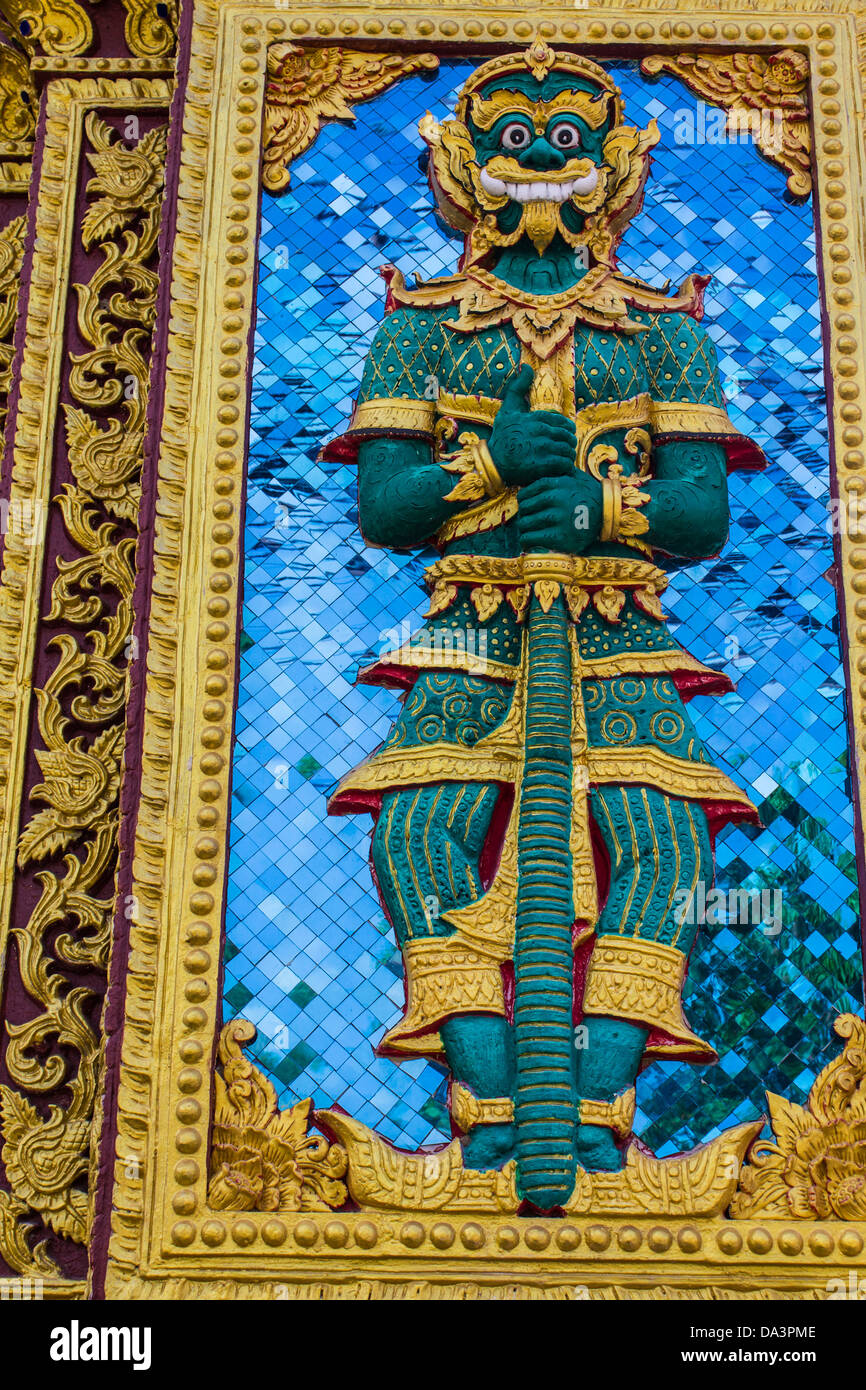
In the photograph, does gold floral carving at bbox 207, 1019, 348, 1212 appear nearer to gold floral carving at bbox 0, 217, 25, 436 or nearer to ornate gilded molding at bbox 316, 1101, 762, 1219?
ornate gilded molding at bbox 316, 1101, 762, 1219

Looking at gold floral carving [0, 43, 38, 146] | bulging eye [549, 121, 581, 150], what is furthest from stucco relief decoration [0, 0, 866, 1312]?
gold floral carving [0, 43, 38, 146]

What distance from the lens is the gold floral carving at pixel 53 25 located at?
19.6ft

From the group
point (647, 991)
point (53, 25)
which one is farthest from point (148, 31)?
point (647, 991)

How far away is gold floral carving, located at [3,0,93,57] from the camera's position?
19.6 feet

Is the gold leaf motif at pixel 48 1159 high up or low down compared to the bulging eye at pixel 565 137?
down

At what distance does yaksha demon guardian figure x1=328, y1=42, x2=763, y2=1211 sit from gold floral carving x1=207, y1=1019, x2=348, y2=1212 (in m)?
0.34

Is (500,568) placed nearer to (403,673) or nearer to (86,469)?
(403,673)

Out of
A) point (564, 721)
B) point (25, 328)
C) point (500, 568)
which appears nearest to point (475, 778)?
point (564, 721)

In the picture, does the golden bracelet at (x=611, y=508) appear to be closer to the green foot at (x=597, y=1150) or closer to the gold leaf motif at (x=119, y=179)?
the green foot at (x=597, y=1150)

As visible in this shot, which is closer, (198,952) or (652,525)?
(198,952)

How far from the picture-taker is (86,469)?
5398mm

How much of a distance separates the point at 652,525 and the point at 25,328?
202cm

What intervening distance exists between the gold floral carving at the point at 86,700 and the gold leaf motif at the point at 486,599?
3.31 ft

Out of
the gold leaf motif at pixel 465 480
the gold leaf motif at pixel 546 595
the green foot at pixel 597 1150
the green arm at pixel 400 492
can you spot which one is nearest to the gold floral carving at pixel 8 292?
the green arm at pixel 400 492
